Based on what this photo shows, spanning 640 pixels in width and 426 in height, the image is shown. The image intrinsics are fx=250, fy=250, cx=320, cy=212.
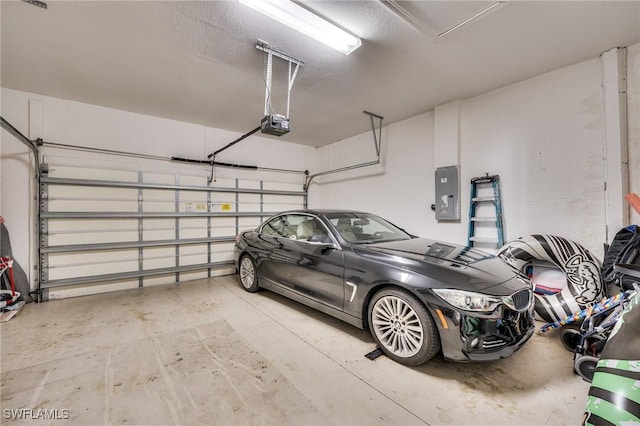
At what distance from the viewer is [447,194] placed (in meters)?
3.92

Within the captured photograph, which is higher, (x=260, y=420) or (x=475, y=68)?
(x=475, y=68)

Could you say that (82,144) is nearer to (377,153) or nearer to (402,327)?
(377,153)

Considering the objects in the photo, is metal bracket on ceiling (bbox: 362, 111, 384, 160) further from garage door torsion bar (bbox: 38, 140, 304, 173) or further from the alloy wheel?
the alloy wheel

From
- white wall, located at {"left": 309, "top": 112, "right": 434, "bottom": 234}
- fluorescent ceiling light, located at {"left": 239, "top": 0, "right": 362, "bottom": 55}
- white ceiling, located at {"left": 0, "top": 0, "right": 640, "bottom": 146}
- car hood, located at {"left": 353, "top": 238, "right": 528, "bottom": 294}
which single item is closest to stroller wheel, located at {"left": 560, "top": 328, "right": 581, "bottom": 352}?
car hood, located at {"left": 353, "top": 238, "right": 528, "bottom": 294}

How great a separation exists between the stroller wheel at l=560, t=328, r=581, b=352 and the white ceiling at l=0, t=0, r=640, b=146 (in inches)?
110

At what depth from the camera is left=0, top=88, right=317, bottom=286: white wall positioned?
11.0 ft

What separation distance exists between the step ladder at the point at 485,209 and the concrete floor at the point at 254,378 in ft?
4.59

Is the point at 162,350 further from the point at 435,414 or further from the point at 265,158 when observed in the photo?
the point at 265,158

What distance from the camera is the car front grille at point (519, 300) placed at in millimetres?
1840

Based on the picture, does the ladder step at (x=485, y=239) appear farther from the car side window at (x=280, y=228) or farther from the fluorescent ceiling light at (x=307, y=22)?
the fluorescent ceiling light at (x=307, y=22)

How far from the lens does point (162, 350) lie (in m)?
2.24

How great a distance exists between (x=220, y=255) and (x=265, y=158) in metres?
2.33

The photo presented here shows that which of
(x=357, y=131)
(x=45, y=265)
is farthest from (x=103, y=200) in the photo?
(x=357, y=131)

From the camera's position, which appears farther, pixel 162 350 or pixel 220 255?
pixel 220 255
